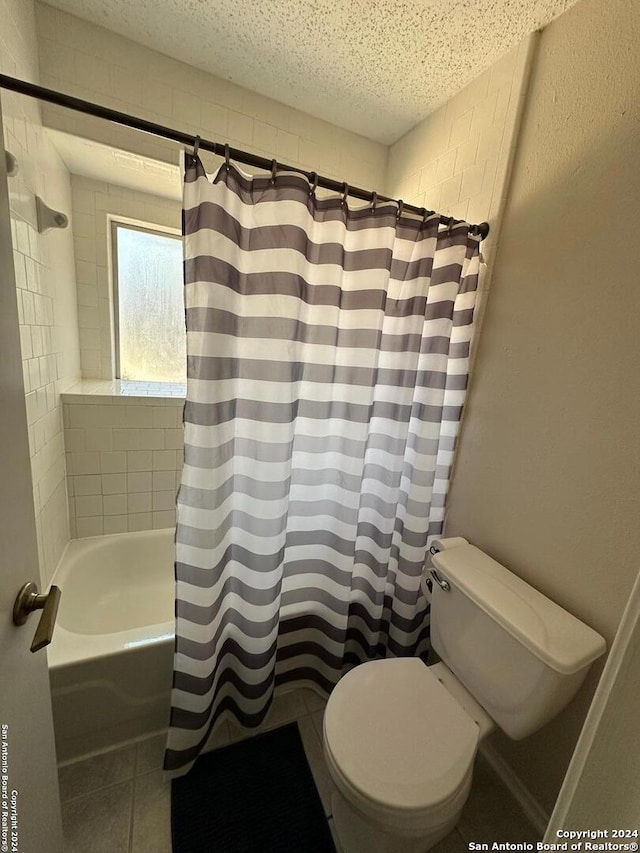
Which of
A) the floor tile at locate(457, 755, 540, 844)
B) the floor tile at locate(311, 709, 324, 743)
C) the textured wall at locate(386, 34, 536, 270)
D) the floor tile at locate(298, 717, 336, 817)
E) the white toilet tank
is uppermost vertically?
the textured wall at locate(386, 34, 536, 270)

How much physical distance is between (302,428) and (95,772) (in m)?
1.37

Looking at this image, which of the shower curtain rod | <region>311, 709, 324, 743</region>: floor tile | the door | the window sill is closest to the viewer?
the door

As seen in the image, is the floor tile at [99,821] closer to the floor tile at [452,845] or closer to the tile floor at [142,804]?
the tile floor at [142,804]

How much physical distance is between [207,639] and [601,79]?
2049 millimetres

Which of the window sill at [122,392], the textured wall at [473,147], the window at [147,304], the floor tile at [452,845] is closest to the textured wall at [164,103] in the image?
the textured wall at [473,147]

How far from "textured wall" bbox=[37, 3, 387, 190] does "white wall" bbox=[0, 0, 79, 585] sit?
0.09m

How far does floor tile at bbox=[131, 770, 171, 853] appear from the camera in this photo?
0.99m

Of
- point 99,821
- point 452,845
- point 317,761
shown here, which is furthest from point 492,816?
point 99,821

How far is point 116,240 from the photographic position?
1.87 m

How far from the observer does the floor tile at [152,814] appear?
3.26 feet

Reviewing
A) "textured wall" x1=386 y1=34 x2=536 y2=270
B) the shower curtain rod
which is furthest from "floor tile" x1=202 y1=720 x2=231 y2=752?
"textured wall" x1=386 y1=34 x2=536 y2=270

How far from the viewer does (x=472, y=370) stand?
1361 mm

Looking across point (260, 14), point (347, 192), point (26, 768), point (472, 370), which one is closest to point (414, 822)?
point (26, 768)

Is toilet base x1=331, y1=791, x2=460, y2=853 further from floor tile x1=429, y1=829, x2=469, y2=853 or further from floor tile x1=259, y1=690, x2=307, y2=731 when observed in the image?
floor tile x1=259, y1=690, x2=307, y2=731
